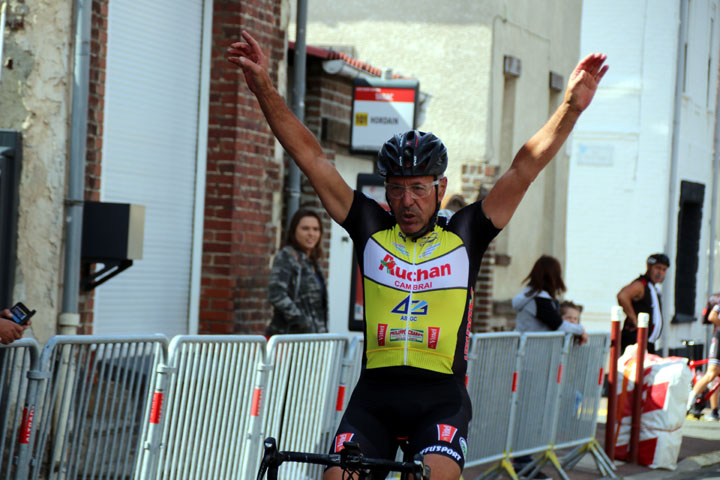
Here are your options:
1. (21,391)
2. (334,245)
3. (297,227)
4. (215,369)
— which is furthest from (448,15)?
(21,391)

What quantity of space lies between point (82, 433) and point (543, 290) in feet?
18.9

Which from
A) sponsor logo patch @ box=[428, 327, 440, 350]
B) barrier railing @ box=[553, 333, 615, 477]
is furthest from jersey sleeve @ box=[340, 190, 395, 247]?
barrier railing @ box=[553, 333, 615, 477]

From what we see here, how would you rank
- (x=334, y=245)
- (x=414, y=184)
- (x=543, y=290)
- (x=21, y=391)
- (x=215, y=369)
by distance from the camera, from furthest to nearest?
(x=334, y=245) → (x=543, y=290) → (x=215, y=369) → (x=21, y=391) → (x=414, y=184)

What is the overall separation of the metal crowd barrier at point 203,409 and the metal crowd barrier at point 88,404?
86mm

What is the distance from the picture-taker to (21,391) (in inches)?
213

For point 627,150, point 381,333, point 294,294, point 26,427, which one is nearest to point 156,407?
point 26,427

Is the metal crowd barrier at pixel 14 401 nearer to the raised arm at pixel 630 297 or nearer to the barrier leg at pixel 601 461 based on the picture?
the barrier leg at pixel 601 461

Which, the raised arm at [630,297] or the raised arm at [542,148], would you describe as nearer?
the raised arm at [542,148]

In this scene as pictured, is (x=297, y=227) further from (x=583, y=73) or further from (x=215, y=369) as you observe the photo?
(x=583, y=73)

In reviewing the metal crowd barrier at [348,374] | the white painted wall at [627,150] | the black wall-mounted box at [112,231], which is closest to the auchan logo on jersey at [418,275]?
the metal crowd barrier at [348,374]

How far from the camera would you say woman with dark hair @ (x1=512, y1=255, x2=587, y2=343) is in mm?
10711

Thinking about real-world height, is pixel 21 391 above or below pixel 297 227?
below

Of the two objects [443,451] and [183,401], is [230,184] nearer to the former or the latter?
[183,401]

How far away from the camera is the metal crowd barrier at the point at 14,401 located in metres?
5.34
